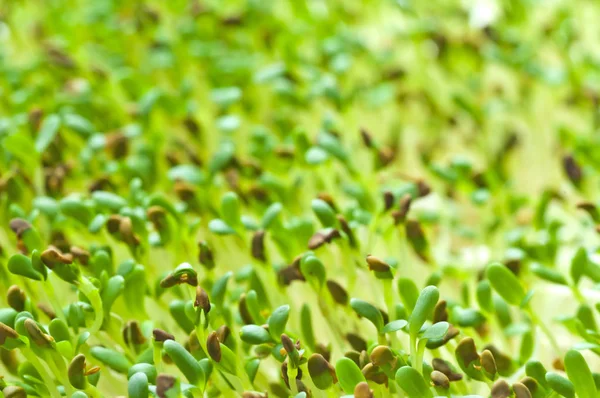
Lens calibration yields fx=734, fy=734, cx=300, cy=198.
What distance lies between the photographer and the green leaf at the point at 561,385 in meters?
0.77

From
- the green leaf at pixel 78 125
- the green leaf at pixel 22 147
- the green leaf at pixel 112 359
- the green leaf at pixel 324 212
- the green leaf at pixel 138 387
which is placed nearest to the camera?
the green leaf at pixel 138 387

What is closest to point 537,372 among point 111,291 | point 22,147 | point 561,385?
point 561,385

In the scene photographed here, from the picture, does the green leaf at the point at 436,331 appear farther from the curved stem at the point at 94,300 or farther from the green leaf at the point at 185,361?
the curved stem at the point at 94,300

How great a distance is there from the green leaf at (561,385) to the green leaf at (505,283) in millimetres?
163

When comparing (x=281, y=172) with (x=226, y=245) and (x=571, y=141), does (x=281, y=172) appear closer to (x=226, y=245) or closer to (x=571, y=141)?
(x=226, y=245)

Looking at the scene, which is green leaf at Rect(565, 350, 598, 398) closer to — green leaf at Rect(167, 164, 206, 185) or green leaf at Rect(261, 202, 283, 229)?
green leaf at Rect(261, 202, 283, 229)

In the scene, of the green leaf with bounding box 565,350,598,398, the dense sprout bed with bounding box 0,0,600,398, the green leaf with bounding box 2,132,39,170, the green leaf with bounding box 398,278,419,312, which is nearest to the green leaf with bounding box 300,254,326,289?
the dense sprout bed with bounding box 0,0,600,398

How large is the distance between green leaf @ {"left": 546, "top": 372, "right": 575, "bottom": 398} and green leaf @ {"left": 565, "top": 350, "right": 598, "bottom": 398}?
0.05ft

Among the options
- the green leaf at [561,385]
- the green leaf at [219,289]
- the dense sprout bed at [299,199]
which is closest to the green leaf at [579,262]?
the dense sprout bed at [299,199]

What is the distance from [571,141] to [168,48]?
82 cm

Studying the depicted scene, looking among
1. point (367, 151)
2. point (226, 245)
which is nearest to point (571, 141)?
point (367, 151)

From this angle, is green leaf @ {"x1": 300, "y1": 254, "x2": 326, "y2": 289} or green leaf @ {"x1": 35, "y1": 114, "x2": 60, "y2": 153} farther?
green leaf @ {"x1": 35, "y1": 114, "x2": 60, "y2": 153}

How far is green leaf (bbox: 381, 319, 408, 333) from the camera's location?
0.83 m

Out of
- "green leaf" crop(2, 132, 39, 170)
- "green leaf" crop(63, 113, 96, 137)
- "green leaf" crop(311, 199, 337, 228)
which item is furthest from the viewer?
"green leaf" crop(63, 113, 96, 137)
